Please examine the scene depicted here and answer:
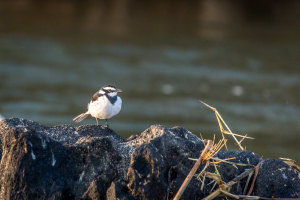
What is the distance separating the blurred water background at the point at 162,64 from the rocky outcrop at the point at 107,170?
40.1 ft

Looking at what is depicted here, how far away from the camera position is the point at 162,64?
76.3ft

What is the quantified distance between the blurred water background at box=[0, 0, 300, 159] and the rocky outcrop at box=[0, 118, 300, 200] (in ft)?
40.1

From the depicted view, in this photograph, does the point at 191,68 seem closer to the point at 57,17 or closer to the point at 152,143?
the point at 57,17

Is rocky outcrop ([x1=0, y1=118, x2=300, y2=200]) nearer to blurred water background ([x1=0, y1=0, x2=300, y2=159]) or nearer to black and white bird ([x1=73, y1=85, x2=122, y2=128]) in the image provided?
black and white bird ([x1=73, y1=85, x2=122, y2=128])

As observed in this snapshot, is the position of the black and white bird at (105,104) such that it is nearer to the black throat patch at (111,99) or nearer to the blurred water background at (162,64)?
the black throat patch at (111,99)

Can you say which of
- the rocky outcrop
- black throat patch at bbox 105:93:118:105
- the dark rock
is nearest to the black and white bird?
black throat patch at bbox 105:93:118:105

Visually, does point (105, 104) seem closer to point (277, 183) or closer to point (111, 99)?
point (111, 99)

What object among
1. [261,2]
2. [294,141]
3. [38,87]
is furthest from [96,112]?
[261,2]

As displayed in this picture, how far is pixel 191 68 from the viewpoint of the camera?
22828mm

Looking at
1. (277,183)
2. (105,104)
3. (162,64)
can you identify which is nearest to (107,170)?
(277,183)

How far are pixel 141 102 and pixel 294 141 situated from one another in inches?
325

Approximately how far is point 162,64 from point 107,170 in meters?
19.8

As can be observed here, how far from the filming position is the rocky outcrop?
3574 mm

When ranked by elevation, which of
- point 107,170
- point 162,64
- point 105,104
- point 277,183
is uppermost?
point 162,64
